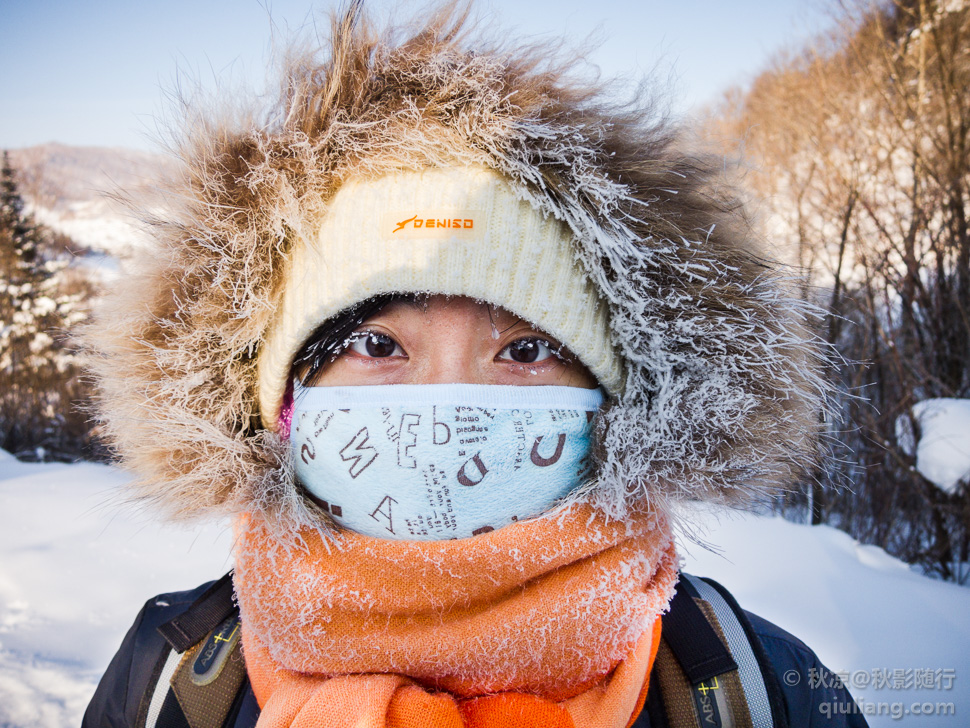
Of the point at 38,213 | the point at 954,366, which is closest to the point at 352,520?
the point at 954,366

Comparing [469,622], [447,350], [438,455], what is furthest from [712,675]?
[447,350]

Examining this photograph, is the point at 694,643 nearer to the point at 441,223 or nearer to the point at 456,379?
the point at 456,379

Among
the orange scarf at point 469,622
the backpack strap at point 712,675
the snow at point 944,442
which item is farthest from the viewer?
the snow at point 944,442

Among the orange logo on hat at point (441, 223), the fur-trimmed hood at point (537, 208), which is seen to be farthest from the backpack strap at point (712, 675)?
the orange logo on hat at point (441, 223)

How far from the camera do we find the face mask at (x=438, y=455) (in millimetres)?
1011

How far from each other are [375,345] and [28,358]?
1448cm

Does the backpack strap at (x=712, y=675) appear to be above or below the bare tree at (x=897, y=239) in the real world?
below

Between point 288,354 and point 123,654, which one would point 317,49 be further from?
point 123,654

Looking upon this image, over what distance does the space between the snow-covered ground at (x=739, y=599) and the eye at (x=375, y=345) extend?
79 cm

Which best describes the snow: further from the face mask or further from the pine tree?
the pine tree

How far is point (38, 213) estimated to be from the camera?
45.6 ft

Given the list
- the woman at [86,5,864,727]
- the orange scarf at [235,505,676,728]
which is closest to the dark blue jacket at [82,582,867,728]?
the woman at [86,5,864,727]

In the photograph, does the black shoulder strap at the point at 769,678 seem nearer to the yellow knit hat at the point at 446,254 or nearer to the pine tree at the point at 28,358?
the yellow knit hat at the point at 446,254

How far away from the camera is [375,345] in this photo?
1095 mm
